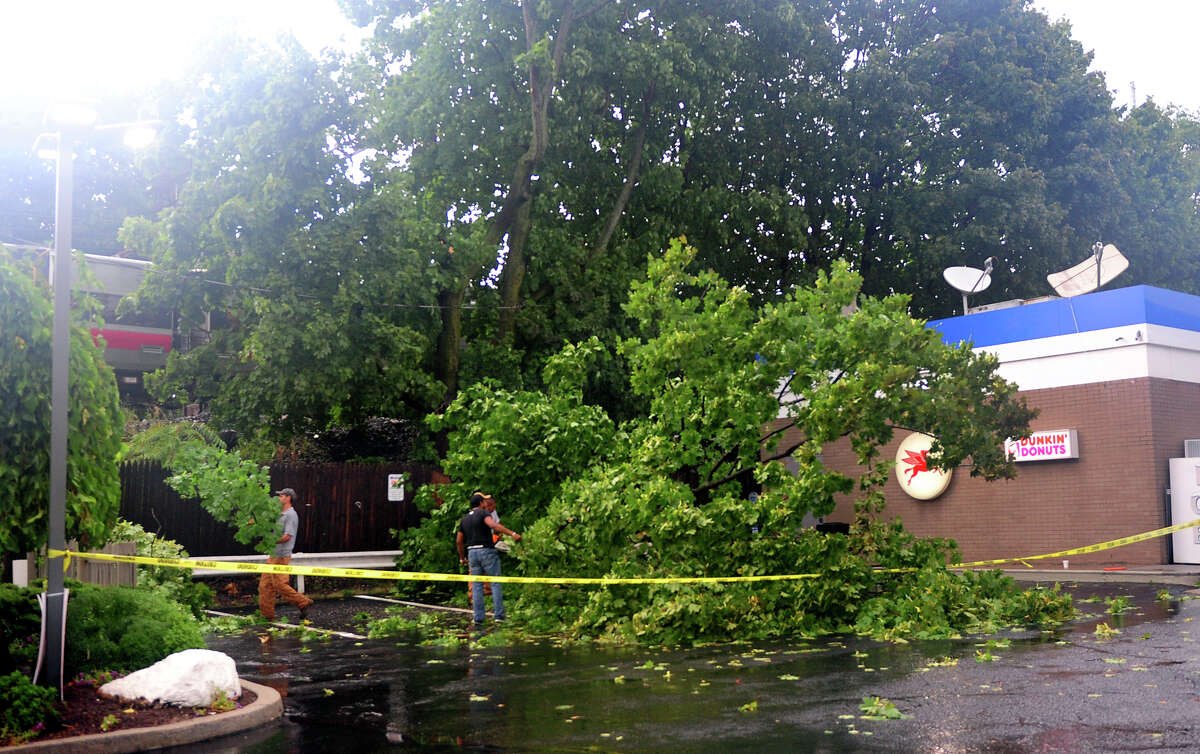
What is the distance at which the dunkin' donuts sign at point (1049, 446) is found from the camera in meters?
22.9

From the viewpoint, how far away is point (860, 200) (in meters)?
34.9

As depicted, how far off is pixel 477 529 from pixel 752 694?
24.2 feet

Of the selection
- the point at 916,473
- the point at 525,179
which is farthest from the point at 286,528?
the point at 916,473

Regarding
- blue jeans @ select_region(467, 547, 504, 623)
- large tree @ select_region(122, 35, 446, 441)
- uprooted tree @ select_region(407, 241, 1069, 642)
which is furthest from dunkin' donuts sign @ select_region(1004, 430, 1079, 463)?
large tree @ select_region(122, 35, 446, 441)

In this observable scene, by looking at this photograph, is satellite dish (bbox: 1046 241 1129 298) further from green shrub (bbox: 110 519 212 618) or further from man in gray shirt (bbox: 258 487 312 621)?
green shrub (bbox: 110 519 212 618)

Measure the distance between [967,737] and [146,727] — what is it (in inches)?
215

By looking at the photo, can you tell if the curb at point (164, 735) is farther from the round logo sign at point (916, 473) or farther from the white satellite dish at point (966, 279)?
the white satellite dish at point (966, 279)

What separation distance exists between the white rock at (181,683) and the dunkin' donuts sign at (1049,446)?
689 inches

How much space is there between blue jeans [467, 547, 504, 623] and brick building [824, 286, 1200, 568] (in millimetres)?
10452

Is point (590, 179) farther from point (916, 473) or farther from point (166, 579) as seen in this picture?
point (166, 579)

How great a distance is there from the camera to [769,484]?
14.6 metres

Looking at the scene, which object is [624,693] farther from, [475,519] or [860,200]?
[860,200]

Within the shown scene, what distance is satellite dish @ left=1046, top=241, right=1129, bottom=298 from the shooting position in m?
24.3

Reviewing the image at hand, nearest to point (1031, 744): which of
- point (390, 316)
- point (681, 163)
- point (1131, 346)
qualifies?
point (1131, 346)
